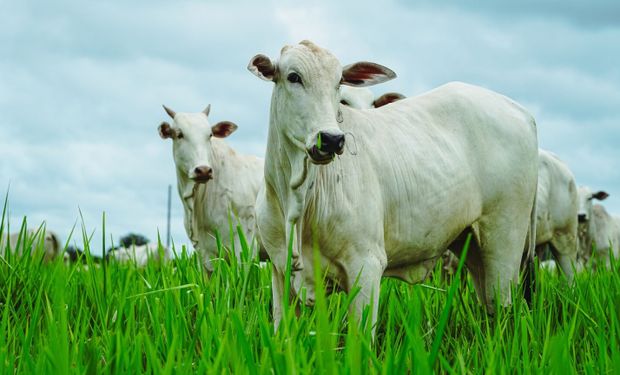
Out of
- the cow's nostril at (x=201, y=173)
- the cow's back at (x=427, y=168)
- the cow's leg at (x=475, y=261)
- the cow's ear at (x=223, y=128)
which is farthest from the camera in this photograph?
the cow's ear at (x=223, y=128)

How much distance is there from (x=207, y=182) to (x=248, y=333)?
4953mm

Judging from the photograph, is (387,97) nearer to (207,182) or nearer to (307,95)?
(307,95)

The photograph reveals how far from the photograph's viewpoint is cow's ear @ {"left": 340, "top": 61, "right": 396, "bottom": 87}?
11.3 ft

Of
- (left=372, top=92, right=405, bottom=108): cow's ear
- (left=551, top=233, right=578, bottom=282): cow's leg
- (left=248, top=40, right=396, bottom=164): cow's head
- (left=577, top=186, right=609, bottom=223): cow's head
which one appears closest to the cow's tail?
(left=372, top=92, right=405, bottom=108): cow's ear

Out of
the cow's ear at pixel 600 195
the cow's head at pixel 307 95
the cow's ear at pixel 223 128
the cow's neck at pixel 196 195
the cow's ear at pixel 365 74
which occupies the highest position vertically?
the cow's ear at pixel 223 128

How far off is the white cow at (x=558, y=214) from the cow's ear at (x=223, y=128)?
3.51 meters

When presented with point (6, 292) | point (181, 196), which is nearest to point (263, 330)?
point (6, 292)

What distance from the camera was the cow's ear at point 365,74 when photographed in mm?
3445

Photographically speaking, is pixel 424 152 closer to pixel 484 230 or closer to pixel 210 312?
pixel 484 230

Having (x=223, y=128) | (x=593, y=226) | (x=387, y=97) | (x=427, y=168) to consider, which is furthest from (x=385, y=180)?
(x=593, y=226)

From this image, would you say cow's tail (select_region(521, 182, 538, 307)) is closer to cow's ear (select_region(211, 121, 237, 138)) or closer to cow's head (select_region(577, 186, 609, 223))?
cow's ear (select_region(211, 121, 237, 138))

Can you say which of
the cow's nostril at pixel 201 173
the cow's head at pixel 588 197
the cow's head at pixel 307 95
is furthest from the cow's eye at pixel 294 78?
the cow's head at pixel 588 197

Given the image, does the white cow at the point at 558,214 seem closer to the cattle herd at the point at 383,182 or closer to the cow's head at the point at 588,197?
the cattle herd at the point at 383,182

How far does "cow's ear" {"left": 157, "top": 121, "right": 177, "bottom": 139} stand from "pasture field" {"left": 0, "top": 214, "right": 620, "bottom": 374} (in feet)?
8.68
